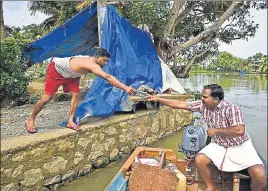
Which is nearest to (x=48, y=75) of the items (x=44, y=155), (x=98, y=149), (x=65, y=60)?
(x=65, y=60)

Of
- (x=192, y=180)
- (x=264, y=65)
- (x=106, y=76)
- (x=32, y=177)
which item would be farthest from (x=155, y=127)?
(x=264, y=65)

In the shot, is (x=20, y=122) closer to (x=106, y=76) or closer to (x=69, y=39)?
(x=106, y=76)

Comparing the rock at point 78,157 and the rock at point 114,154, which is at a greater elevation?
the rock at point 78,157

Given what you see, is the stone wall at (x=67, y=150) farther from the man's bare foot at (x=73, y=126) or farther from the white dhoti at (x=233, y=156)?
the white dhoti at (x=233, y=156)

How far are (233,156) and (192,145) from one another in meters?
0.52

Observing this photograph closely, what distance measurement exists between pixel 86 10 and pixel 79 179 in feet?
11.8

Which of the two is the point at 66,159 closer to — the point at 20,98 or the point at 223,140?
the point at 223,140

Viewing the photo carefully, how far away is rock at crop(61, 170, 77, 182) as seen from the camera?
4309mm

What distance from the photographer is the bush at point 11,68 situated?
6850 mm

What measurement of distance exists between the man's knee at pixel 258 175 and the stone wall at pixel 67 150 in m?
2.49

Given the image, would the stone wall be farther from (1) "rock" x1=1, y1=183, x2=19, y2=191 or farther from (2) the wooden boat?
(2) the wooden boat

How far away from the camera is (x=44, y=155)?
12.9ft

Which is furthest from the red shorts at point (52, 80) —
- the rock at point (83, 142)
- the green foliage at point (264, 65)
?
the green foliage at point (264, 65)

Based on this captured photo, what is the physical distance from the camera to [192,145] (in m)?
3.39
